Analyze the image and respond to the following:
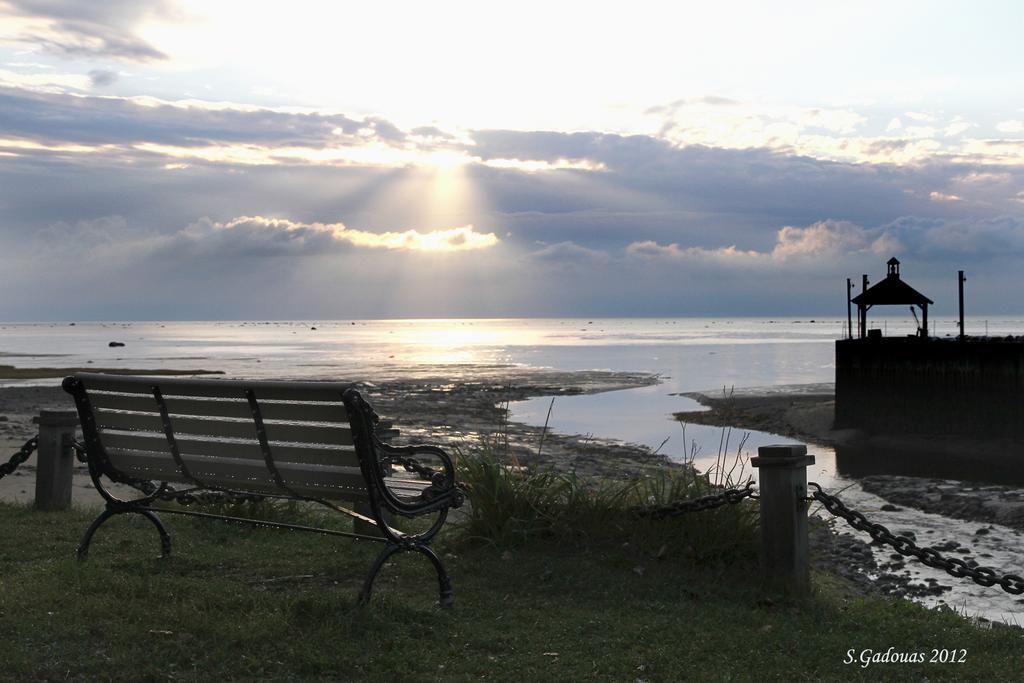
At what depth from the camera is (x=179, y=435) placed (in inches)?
239

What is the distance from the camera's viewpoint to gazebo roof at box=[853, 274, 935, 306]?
28.0m

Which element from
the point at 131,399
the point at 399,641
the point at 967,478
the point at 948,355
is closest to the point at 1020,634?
the point at 399,641

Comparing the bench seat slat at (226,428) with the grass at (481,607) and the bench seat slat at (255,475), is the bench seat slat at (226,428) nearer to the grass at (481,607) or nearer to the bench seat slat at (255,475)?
the bench seat slat at (255,475)

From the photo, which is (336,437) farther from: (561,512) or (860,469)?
(860,469)

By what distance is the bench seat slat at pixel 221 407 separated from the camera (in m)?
5.30

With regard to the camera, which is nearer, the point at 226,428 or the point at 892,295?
the point at 226,428

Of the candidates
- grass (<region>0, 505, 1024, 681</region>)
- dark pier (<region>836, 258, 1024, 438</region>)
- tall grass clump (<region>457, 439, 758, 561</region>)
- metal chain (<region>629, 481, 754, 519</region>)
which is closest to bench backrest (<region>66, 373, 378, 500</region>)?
grass (<region>0, 505, 1024, 681</region>)

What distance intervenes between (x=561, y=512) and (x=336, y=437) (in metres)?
2.48

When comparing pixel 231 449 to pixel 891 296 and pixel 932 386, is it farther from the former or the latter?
pixel 891 296

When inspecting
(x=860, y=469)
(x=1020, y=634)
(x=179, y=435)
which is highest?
(x=179, y=435)

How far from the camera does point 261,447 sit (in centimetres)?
564

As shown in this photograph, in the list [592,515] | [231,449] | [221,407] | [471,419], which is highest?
[221,407]

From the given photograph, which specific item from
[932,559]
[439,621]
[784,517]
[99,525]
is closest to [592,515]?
[784,517]

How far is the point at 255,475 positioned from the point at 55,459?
390 centimetres
